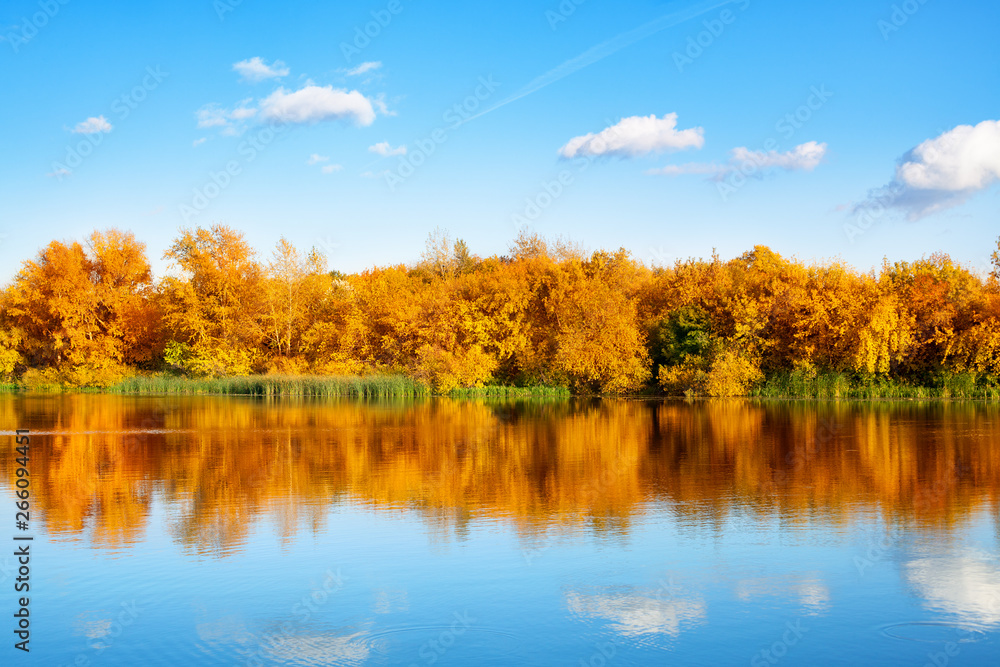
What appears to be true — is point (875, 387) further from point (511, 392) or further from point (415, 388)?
point (415, 388)

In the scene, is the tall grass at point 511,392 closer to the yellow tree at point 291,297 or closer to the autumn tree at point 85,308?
the yellow tree at point 291,297

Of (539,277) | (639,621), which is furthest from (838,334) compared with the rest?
(639,621)

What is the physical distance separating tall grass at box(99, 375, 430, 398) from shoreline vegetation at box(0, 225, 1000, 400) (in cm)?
11

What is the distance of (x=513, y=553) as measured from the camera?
33.0 feet

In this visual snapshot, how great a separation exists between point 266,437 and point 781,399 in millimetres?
27167

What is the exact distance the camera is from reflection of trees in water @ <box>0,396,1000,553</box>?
12336 millimetres

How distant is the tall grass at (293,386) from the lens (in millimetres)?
44562

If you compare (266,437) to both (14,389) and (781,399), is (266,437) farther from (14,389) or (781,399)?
(14,389)

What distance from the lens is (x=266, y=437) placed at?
22453mm

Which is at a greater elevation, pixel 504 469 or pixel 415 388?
pixel 415 388

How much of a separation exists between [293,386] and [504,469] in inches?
1206

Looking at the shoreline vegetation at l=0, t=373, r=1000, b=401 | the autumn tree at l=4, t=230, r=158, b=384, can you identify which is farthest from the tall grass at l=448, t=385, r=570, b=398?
the autumn tree at l=4, t=230, r=158, b=384

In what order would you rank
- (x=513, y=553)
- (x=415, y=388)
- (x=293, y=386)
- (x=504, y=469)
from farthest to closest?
(x=415, y=388)
(x=293, y=386)
(x=504, y=469)
(x=513, y=553)

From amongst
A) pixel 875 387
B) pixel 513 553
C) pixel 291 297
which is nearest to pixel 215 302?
pixel 291 297
